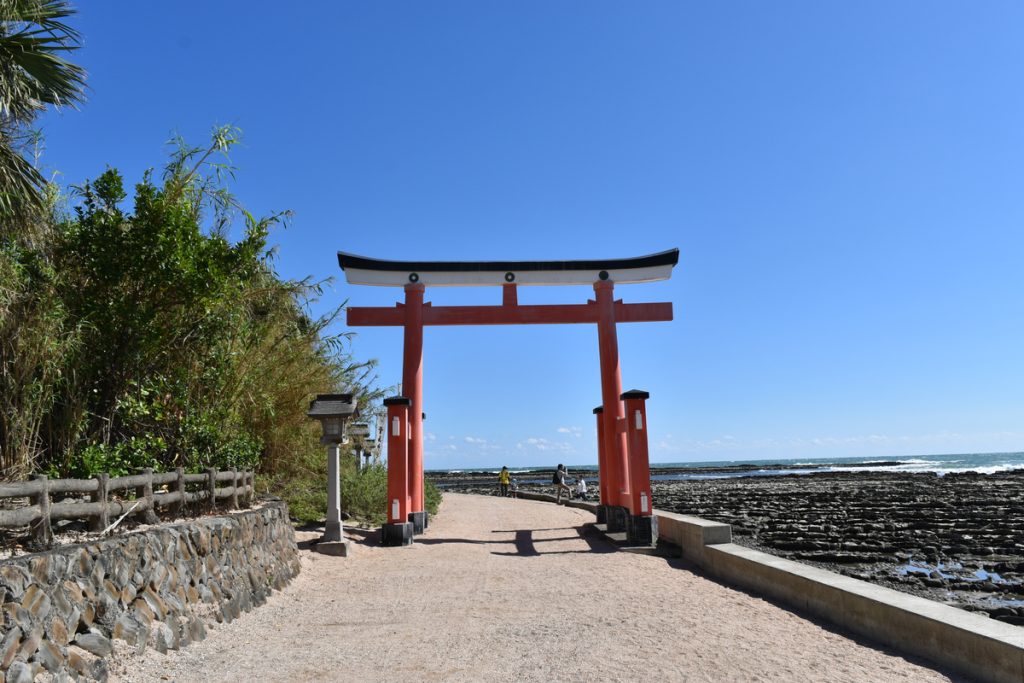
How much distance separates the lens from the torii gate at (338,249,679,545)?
11.1 m

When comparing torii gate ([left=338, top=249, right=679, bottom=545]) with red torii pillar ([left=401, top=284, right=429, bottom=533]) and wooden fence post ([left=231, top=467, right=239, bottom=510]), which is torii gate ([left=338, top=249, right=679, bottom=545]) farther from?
wooden fence post ([left=231, top=467, right=239, bottom=510])

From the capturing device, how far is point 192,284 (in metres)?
6.67

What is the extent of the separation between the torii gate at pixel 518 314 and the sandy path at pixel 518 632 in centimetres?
259

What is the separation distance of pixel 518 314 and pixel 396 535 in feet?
14.6

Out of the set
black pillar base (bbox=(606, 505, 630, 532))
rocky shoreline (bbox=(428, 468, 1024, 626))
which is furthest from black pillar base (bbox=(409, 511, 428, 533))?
rocky shoreline (bbox=(428, 468, 1024, 626))

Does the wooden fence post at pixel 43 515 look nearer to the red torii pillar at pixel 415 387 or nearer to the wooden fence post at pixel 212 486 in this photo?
the wooden fence post at pixel 212 486

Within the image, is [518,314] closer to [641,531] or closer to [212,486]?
[641,531]

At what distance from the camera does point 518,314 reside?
11703mm

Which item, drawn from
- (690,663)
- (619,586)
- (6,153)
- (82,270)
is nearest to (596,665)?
(690,663)

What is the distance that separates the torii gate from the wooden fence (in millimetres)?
3601

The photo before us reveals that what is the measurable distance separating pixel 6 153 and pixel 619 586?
7442 millimetres

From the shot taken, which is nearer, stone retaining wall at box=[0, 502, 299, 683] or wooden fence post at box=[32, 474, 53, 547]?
stone retaining wall at box=[0, 502, 299, 683]

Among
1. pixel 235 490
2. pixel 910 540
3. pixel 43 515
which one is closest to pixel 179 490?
pixel 235 490

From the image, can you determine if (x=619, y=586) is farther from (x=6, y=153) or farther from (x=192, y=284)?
(x=6, y=153)
